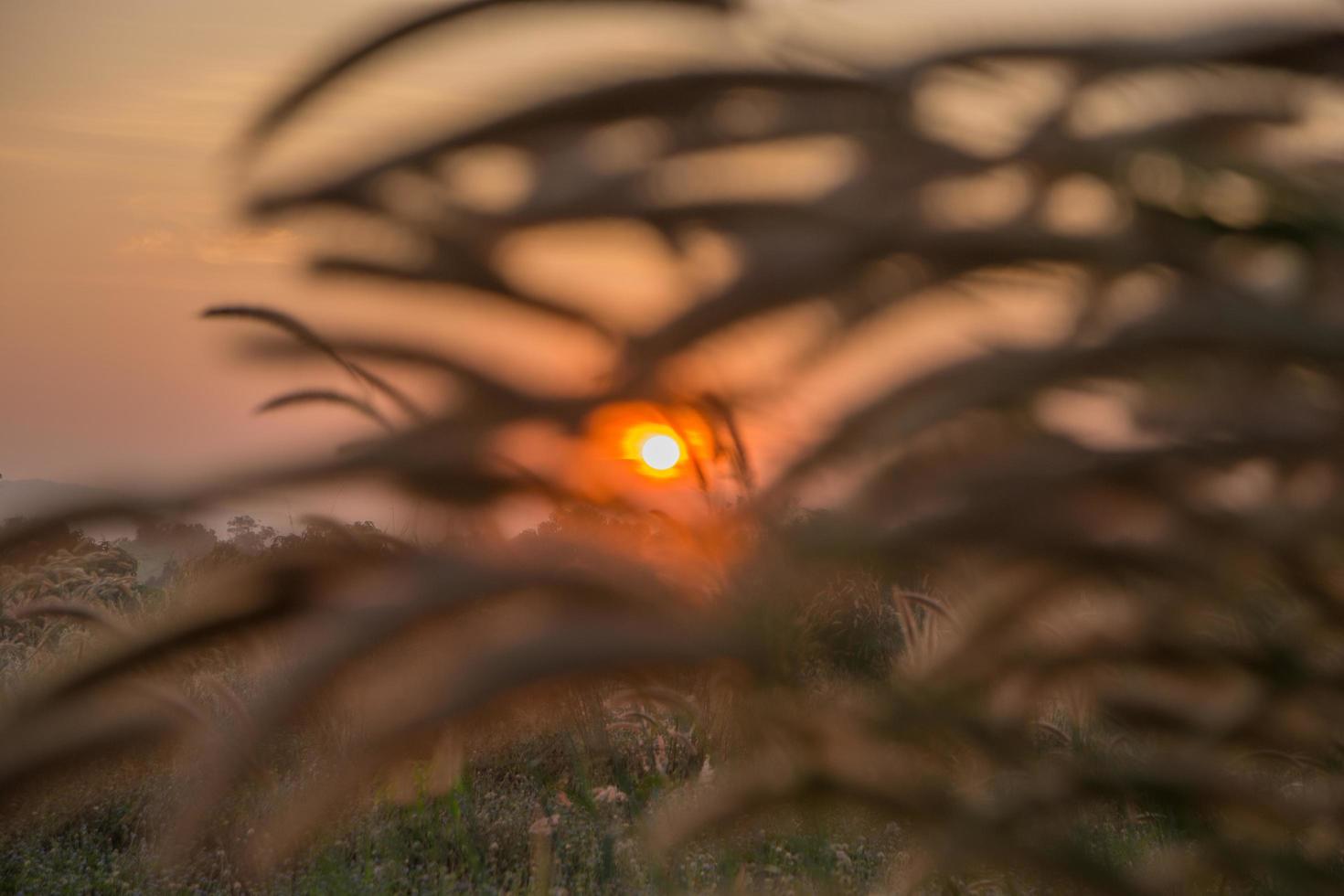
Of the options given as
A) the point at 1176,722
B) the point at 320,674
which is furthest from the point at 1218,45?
the point at 320,674

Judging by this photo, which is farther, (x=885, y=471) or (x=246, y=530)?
(x=246, y=530)

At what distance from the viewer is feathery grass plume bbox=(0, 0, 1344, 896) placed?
413 mm

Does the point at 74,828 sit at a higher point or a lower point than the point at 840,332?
lower

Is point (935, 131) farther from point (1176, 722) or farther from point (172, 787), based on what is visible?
point (172, 787)

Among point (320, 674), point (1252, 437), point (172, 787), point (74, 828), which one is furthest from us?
point (74, 828)

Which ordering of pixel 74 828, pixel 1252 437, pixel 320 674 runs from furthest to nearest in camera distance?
pixel 74 828, pixel 1252 437, pixel 320 674

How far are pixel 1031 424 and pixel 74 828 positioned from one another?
4.23m

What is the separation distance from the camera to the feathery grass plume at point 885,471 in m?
0.41

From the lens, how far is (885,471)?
1.40 feet

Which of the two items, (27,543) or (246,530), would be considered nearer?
(27,543)

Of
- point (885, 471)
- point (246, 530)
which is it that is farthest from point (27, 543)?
point (246, 530)

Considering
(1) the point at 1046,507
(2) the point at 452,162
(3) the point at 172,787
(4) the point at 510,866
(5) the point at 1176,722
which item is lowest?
(4) the point at 510,866

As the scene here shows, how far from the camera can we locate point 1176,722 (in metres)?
0.56

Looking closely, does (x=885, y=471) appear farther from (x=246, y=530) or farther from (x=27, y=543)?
(x=246, y=530)
